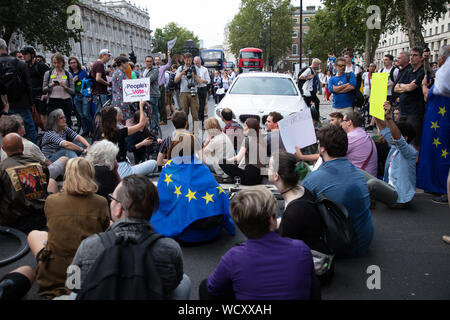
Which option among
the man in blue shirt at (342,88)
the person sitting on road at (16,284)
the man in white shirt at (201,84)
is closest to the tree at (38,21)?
the man in white shirt at (201,84)

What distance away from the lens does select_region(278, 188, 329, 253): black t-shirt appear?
9.65 ft

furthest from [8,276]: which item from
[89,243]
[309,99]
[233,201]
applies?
[309,99]

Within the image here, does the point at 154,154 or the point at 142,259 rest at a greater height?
the point at 142,259

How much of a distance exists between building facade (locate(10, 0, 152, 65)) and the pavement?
57.2m

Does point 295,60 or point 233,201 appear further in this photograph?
point 295,60

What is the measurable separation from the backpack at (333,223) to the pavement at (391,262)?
1.51ft

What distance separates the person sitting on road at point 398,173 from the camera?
16.1 feet

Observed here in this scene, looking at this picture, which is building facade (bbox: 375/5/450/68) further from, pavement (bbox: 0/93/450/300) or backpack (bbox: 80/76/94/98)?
pavement (bbox: 0/93/450/300)

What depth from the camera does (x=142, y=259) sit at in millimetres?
1915

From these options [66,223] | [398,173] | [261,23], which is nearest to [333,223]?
[66,223]

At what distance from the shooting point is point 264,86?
991 centimetres

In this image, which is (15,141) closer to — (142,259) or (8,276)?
(8,276)

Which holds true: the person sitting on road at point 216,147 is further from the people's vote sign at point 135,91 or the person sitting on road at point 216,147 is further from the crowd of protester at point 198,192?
the people's vote sign at point 135,91
